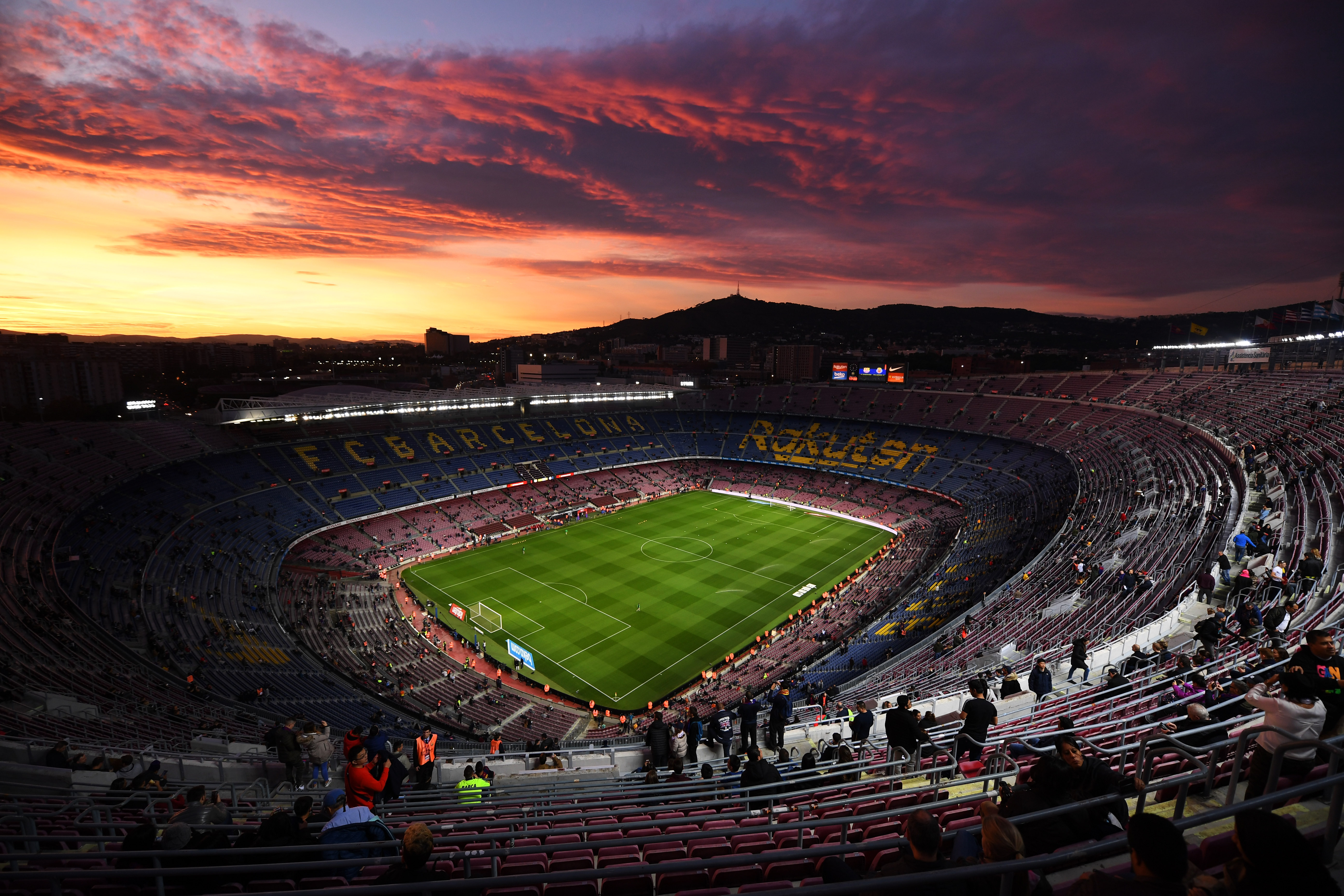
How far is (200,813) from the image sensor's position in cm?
624

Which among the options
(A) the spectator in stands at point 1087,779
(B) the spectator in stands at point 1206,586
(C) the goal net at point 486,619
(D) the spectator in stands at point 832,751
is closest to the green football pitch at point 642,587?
(C) the goal net at point 486,619

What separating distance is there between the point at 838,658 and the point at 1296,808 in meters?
23.3

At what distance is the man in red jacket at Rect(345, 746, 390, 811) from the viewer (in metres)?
6.88

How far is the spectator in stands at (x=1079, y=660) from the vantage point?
1339cm

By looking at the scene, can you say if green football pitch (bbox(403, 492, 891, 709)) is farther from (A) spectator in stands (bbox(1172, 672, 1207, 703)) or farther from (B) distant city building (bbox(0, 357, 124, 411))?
(B) distant city building (bbox(0, 357, 124, 411))

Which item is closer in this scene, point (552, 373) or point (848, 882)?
point (848, 882)

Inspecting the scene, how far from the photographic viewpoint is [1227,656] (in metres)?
10.4

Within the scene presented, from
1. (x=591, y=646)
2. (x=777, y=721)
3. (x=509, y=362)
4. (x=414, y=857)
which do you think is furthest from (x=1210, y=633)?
(x=509, y=362)

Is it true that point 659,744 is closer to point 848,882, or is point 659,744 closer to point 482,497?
point 848,882

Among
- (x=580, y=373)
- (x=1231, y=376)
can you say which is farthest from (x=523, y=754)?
(x=580, y=373)

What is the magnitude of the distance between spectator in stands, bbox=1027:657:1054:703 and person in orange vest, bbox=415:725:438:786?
1261 cm

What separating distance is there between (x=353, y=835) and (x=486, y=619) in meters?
29.6

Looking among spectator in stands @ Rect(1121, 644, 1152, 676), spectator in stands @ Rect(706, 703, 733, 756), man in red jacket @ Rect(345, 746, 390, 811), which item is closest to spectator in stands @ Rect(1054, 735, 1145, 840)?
man in red jacket @ Rect(345, 746, 390, 811)

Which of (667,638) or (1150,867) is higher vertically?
(1150,867)
